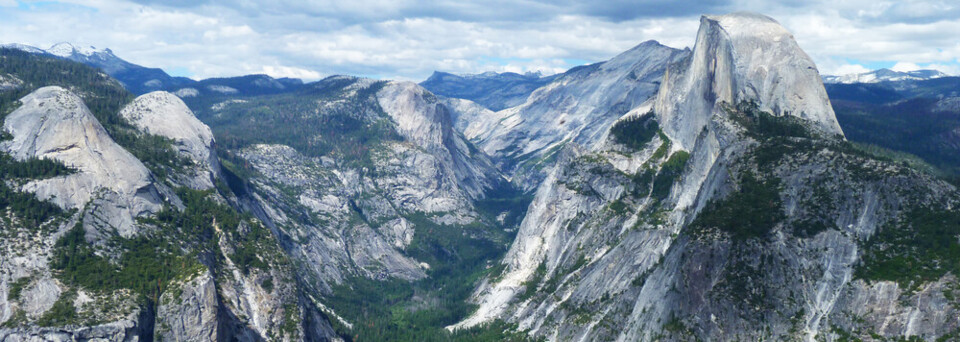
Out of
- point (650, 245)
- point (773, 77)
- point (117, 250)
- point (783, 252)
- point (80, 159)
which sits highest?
point (773, 77)

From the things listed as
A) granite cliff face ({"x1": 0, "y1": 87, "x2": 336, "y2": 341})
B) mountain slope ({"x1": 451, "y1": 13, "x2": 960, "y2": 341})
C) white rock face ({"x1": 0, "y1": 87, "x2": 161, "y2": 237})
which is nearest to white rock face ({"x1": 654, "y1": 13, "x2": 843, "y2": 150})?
mountain slope ({"x1": 451, "y1": 13, "x2": 960, "y2": 341})

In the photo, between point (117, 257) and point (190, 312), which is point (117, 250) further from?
point (190, 312)

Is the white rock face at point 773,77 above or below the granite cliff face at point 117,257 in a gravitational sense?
above

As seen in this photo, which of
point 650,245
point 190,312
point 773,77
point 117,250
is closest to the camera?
point 190,312

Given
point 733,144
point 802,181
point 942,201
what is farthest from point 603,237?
point 942,201

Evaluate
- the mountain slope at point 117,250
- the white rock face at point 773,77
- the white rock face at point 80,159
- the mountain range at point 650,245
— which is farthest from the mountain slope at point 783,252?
the white rock face at point 80,159

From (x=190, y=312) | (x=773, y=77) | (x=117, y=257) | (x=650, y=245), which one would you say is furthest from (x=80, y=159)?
(x=773, y=77)

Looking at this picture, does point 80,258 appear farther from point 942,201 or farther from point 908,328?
point 942,201

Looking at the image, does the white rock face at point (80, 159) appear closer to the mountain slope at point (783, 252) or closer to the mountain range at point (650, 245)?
the mountain range at point (650, 245)
